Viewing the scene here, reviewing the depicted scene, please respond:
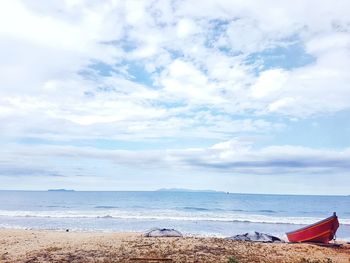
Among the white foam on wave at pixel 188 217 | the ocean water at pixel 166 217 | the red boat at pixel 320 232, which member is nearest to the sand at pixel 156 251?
the red boat at pixel 320 232

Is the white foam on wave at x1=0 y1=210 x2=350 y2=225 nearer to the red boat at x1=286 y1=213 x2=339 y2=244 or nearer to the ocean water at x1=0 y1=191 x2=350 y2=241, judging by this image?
the ocean water at x1=0 y1=191 x2=350 y2=241

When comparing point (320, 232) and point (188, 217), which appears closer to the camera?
point (320, 232)

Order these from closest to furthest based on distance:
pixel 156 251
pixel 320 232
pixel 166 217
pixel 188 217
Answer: pixel 156 251 → pixel 320 232 → pixel 166 217 → pixel 188 217

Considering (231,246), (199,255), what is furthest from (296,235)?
(199,255)

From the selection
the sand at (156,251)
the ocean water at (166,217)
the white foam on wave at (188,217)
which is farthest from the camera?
the white foam on wave at (188,217)

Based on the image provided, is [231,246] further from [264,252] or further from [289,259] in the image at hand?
[289,259]

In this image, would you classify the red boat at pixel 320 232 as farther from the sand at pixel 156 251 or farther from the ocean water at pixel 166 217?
the ocean water at pixel 166 217

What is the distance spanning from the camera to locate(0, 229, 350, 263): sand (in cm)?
1491

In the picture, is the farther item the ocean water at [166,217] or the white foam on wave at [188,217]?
A: the white foam on wave at [188,217]

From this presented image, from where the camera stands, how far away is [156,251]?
16188mm

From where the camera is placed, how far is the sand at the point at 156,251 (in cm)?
1491

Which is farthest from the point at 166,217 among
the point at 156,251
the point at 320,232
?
the point at 156,251

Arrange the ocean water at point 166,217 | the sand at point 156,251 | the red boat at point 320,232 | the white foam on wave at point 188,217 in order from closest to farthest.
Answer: the sand at point 156,251
the red boat at point 320,232
the ocean water at point 166,217
the white foam on wave at point 188,217

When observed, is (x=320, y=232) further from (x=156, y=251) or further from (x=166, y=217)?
(x=166, y=217)
